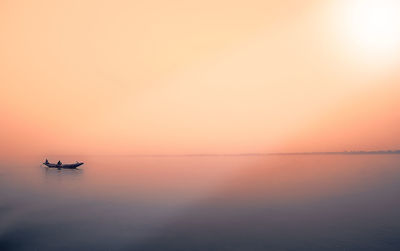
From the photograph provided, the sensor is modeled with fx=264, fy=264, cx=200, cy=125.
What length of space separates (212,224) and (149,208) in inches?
566

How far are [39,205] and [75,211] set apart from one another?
33.1 feet

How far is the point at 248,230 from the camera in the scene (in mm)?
30469

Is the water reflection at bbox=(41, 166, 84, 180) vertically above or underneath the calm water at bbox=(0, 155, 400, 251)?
above

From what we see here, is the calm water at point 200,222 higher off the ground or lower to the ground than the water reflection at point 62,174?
lower

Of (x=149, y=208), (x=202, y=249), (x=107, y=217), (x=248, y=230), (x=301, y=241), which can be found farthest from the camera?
(x=149, y=208)

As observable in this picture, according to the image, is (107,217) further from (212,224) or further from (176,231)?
(212,224)

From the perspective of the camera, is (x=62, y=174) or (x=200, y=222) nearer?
(x=200, y=222)

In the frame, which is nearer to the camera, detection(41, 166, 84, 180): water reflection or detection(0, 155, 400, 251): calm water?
detection(0, 155, 400, 251): calm water

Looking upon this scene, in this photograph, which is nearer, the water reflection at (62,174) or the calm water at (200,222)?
the calm water at (200,222)

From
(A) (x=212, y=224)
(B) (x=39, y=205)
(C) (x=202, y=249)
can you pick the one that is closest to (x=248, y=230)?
(A) (x=212, y=224)

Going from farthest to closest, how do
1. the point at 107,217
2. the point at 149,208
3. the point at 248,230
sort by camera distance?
1. the point at 149,208
2. the point at 107,217
3. the point at 248,230

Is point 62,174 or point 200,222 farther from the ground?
point 62,174

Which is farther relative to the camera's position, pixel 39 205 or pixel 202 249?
pixel 39 205

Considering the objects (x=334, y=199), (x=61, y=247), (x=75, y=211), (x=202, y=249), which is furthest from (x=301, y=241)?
(x=75, y=211)
